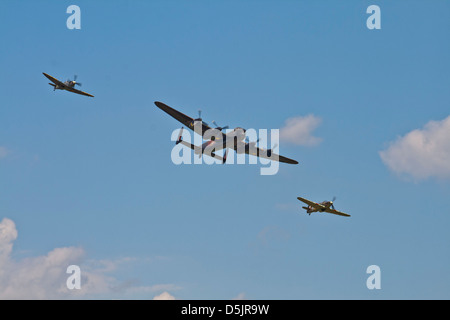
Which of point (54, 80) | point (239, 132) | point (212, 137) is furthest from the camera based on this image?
point (54, 80)

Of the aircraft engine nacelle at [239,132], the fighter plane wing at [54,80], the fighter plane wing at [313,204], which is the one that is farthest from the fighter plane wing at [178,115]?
the fighter plane wing at [313,204]

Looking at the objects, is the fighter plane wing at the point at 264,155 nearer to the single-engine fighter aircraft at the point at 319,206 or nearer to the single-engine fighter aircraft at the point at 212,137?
the single-engine fighter aircraft at the point at 212,137

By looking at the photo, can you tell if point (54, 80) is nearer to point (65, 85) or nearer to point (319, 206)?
point (65, 85)

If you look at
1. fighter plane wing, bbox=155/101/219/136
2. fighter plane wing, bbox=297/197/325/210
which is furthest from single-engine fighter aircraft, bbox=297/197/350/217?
fighter plane wing, bbox=155/101/219/136

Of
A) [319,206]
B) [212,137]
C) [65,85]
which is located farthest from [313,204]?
[65,85]

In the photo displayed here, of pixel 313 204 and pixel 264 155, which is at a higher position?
pixel 264 155

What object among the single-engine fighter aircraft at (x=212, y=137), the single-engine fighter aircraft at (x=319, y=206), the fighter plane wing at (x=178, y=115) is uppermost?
the fighter plane wing at (x=178, y=115)

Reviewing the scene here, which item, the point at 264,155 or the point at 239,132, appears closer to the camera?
the point at 239,132
